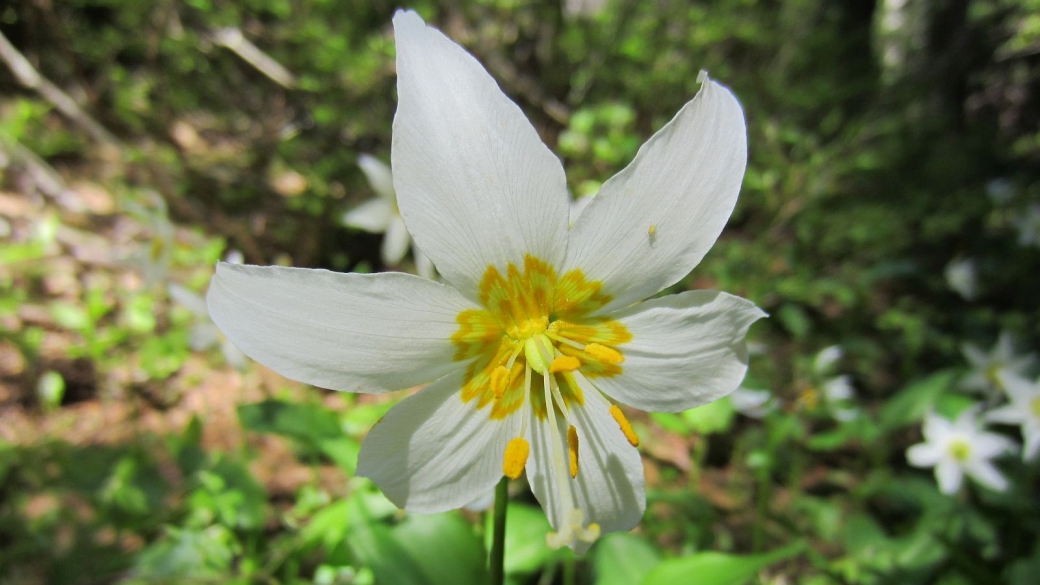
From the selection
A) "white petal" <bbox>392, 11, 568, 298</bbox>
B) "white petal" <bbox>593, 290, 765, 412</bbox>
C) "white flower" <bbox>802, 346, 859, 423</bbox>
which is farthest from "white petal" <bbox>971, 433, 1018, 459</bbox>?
"white petal" <bbox>392, 11, 568, 298</bbox>

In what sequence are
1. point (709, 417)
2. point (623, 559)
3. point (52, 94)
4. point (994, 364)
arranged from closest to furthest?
1. point (623, 559)
2. point (709, 417)
3. point (994, 364)
4. point (52, 94)

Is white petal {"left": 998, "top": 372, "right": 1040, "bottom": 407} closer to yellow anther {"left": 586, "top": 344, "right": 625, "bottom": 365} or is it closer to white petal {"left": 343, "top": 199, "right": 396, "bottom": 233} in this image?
yellow anther {"left": 586, "top": 344, "right": 625, "bottom": 365}

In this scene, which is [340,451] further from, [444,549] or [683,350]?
[683,350]

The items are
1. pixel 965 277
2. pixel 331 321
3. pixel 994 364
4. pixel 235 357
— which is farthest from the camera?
pixel 965 277

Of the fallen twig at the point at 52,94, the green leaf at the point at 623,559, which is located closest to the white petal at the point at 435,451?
the green leaf at the point at 623,559

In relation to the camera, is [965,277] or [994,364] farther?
[965,277]

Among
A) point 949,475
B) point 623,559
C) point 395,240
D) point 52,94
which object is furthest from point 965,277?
point 52,94

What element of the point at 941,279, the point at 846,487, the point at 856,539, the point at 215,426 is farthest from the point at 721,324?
the point at 941,279
